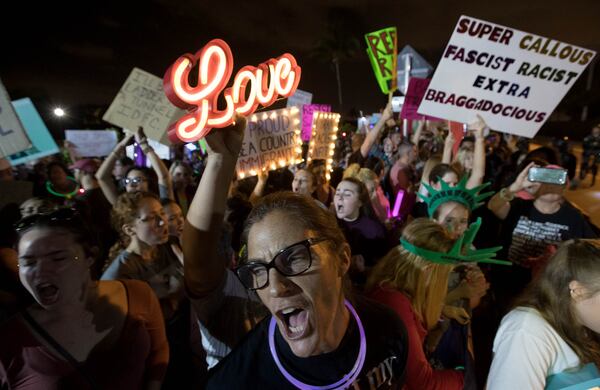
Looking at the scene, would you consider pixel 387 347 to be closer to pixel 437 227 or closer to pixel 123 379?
pixel 437 227

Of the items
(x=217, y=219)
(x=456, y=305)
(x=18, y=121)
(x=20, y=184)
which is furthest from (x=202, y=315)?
(x=18, y=121)

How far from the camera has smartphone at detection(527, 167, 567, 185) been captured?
306cm

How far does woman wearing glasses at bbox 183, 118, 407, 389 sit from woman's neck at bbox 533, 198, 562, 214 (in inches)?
103

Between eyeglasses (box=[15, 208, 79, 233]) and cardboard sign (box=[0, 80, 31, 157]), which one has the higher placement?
cardboard sign (box=[0, 80, 31, 157])

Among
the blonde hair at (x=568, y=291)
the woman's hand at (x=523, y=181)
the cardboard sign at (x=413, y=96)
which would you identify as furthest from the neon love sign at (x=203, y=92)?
the cardboard sign at (x=413, y=96)

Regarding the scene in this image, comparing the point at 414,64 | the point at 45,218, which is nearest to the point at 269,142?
the point at 45,218

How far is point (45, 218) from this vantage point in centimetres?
170

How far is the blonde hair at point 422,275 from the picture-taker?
2049 mm

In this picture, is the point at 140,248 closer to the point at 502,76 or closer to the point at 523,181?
the point at 523,181

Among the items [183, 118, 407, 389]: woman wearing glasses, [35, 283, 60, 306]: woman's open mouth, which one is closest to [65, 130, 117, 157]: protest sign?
[35, 283, 60, 306]: woman's open mouth

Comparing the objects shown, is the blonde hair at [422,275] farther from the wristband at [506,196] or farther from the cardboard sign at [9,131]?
the cardboard sign at [9,131]

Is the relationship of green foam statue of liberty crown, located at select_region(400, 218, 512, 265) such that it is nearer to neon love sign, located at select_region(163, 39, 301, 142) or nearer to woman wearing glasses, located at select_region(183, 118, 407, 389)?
woman wearing glasses, located at select_region(183, 118, 407, 389)

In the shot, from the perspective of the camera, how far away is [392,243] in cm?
375

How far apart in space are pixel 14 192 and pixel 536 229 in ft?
15.7
